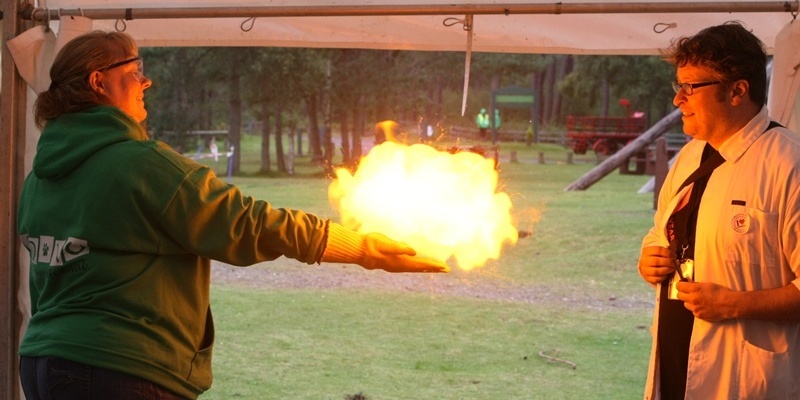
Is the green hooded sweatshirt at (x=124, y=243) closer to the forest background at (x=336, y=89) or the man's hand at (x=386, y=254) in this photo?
the man's hand at (x=386, y=254)

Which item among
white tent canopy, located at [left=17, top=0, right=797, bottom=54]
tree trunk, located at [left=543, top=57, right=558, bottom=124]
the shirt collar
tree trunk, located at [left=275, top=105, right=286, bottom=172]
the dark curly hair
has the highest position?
tree trunk, located at [left=543, top=57, right=558, bottom=124]

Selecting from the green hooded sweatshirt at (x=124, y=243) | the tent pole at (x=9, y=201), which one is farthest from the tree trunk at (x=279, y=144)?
the green hooded sweatshirt at (x=124, y=243)

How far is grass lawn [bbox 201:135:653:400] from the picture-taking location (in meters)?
5.73

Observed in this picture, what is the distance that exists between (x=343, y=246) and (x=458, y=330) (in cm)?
503

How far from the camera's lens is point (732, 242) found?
233cm

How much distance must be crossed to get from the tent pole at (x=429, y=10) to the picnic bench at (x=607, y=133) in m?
21.1

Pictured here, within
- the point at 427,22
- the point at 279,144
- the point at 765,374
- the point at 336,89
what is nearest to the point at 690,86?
the point at 765,374

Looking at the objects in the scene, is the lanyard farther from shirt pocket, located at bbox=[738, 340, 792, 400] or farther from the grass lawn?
the grass lawn

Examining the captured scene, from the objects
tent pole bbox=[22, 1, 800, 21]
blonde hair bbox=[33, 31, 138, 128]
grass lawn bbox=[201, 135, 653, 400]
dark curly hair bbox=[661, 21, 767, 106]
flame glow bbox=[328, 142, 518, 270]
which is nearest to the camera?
blonde hair bbox=[33, 31, 138, 128]

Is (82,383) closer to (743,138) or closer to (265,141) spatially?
(743,138)

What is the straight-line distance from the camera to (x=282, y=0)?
3.78 m

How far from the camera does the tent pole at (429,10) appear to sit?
349 cm

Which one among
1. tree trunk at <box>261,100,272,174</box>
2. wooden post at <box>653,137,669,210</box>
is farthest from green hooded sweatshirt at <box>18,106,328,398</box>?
tree trunk at <box>261,100,272,174</box>

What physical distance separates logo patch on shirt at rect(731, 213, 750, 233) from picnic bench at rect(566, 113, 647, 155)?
2236 centimetres
